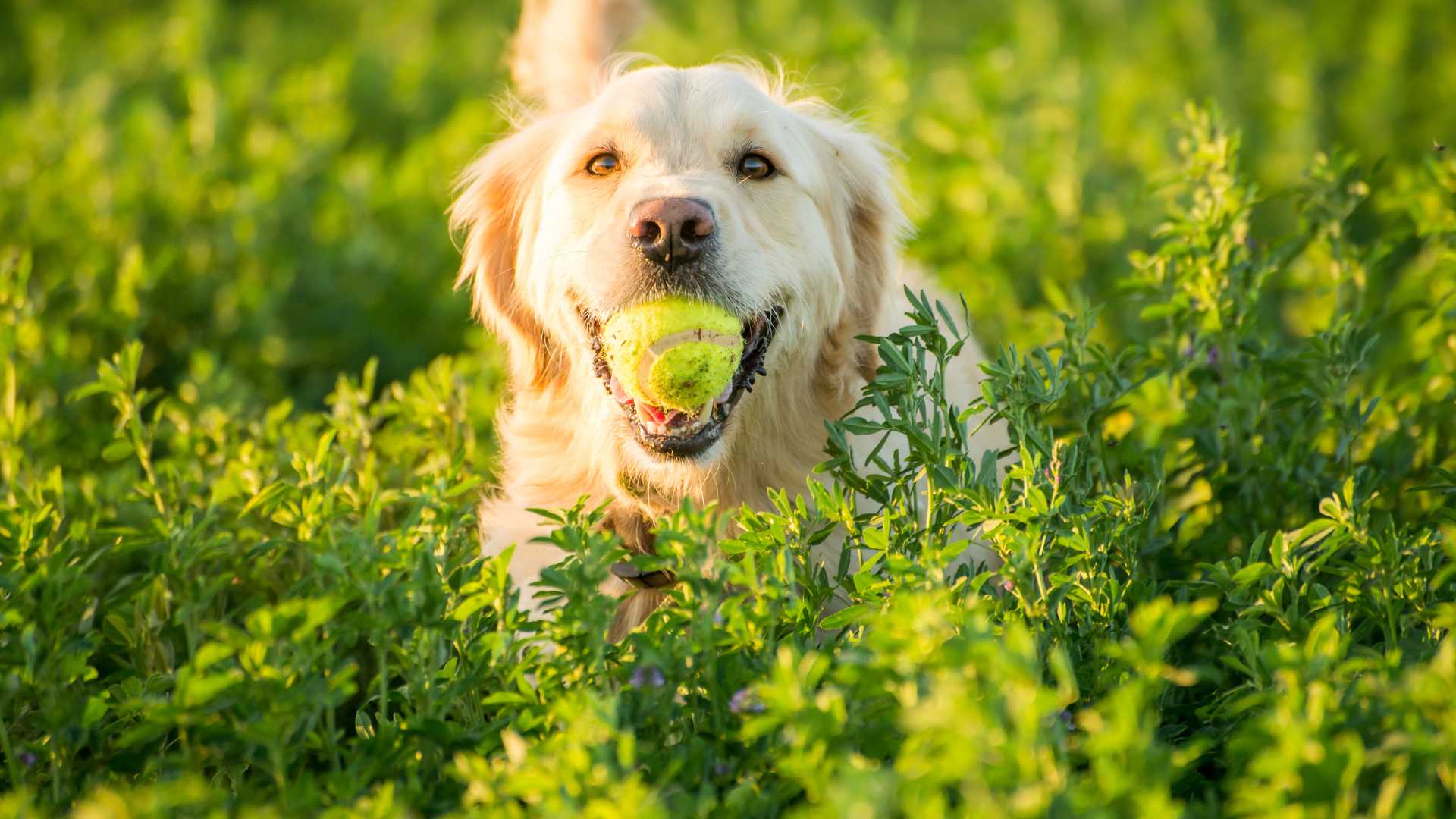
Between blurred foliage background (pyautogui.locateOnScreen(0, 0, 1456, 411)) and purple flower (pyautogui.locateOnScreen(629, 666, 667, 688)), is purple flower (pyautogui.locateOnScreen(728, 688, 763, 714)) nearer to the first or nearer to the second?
purple flower (pyautogui.locateOnScreen(629, 666, 667, 688))

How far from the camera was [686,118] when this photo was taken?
→ 3.30 m

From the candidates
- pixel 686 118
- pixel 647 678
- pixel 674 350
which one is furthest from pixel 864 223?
pixel 647 678

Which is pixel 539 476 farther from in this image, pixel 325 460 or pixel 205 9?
pixel 205 9

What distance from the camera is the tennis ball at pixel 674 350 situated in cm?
293

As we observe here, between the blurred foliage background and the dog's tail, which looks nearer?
the dog's tail

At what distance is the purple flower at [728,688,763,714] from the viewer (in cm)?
206

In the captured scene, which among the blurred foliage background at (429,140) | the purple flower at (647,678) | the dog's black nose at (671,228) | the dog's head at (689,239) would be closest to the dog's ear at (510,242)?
the dog's head at (689,239)

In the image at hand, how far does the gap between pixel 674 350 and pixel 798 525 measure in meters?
0.58

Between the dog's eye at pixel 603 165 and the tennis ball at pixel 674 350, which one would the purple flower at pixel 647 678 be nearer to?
the tennis ball at pixel 674 350

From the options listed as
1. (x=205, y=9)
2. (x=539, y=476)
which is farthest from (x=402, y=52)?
(x=539, y=476)

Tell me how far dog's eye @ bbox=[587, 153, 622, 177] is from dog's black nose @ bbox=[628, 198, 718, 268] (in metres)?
0.36

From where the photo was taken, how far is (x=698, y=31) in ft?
26.8

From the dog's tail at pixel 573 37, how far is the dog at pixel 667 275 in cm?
107

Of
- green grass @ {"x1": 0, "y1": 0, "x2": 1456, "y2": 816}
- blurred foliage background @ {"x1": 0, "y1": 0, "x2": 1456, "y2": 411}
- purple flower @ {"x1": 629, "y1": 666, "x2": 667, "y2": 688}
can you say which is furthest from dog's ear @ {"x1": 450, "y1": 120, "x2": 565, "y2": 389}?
purple flower @ {"x1": 629, "y1": 666, "x2": 667, "y2": 688}
